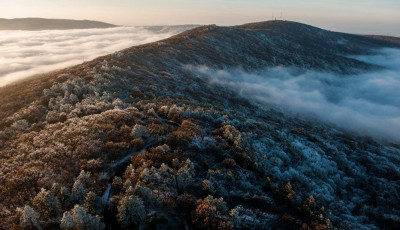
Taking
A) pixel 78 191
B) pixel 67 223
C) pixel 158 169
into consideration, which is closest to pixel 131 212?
pixel 67 223

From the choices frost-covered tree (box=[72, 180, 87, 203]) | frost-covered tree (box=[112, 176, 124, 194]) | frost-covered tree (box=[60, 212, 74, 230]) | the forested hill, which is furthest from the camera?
frost-covered tree (box=[112, 176, 124, 194])

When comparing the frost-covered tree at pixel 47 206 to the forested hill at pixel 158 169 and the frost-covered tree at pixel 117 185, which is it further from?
the frost-covered tree at pixel 117 185

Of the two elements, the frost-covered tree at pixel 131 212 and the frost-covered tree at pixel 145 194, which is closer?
the frost-covered tree at pixel 131 212

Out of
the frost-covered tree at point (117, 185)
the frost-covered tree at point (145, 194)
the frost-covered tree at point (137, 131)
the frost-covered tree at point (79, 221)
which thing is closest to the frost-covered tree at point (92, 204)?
the frost-covered tree at point (79, 221)

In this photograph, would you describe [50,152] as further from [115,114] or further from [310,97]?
[310,97]


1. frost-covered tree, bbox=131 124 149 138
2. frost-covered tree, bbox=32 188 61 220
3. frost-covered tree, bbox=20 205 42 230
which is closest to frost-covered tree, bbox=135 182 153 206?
frost-covered tree, bbox=32 188 61 220

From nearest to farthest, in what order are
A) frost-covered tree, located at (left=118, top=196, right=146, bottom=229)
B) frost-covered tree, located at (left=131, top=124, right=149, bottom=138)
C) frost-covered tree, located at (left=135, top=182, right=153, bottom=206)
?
1. frost-covered tree, located at (left=118, top=196, right=146, bottom=229)
2. frost-covered tree, located at (left=135, top=182, right=153, bottom=206)
3. frost-covered tree, located at (left=131, top=124, right=149, bottom=138)

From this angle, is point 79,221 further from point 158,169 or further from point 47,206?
point 158,169

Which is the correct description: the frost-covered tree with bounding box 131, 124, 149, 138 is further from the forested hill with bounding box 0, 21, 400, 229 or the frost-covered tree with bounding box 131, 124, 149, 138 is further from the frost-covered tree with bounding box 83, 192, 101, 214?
the frost-covered tree with bounding box 83, 192, 101, 214
